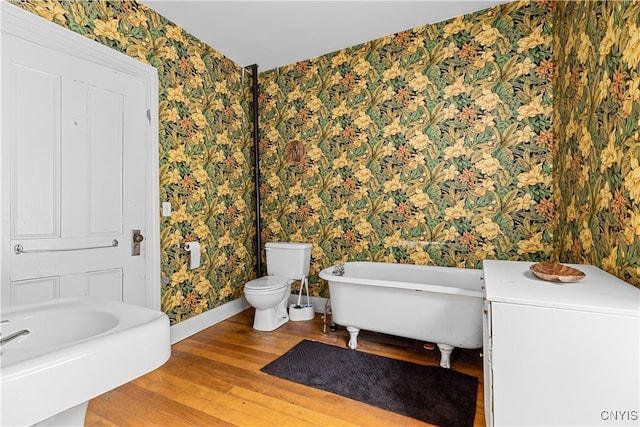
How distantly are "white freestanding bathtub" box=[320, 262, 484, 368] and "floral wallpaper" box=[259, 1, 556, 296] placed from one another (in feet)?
0.71

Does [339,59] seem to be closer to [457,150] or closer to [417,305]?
[457,150]

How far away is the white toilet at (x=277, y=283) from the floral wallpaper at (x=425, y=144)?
24 centimetres

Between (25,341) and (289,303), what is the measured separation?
253 centimetres

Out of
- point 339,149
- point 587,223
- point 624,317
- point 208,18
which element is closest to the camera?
point 624,317

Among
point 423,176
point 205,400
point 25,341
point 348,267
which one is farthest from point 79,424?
point 423,176

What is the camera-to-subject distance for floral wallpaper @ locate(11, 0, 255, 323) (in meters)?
2.25

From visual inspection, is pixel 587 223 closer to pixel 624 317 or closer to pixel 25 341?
pixel 624 317

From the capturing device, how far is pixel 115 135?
2.18m

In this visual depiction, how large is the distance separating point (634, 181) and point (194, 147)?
9.41 feet

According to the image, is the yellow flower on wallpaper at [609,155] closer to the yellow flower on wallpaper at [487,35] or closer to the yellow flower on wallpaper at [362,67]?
the yellow flower on wallpaper at [487,35]

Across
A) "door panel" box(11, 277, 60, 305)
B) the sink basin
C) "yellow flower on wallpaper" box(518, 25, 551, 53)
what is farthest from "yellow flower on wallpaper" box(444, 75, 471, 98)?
"door panel" box(11, 277, 60, 305)

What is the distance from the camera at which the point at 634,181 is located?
1276mm

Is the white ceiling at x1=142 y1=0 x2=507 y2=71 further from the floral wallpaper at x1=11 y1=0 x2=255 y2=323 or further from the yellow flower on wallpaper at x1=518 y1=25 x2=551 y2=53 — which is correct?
the yellow flower on wallpaper at x1=518 y1=25 x2=551 y2=53

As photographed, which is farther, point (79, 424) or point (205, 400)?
point (205, 400)
